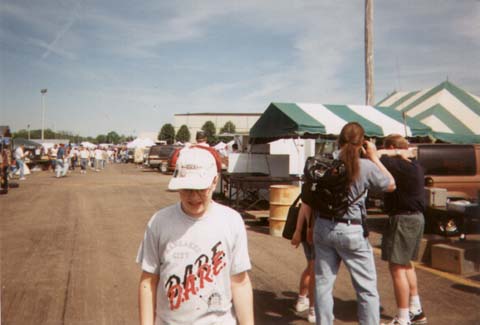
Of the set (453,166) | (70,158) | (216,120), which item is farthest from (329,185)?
(216,120)

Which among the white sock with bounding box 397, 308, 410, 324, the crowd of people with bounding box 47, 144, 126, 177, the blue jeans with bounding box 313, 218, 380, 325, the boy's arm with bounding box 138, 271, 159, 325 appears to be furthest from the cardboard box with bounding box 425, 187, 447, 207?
the crowd of people with bounding box 47, 144, 126, 177

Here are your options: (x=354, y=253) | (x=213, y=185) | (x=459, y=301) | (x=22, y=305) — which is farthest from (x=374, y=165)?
(x=22, y=305)

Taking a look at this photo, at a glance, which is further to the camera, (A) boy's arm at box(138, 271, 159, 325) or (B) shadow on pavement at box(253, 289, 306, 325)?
(B) shadow on pavement at box(253, 289, 306, 325)

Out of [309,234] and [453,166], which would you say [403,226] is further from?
[453,166]

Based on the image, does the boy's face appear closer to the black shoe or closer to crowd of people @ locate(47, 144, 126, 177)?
the black shoe

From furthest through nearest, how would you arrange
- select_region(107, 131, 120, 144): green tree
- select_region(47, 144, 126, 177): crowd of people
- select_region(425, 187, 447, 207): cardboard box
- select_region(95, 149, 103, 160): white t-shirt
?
select_region(107, 131, 120, 144): green tree
select_region(95, 149, 103, 160): white t-shirt
select_region(47, 144, 126, 177): crowd of people
select_region(425, 187, 447, 207): cardboard box

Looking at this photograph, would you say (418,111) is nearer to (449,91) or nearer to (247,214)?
(449,91)

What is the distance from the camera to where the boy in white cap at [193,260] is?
1.93m

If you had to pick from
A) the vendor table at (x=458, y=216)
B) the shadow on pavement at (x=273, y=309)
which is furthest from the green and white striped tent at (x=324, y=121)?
the shadow on pavement at (x=273, y=309)

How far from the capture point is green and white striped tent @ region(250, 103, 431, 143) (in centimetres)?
982

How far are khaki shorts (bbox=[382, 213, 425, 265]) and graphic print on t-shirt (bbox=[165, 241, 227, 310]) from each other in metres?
2.58

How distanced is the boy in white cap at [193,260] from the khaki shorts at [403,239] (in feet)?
7.97

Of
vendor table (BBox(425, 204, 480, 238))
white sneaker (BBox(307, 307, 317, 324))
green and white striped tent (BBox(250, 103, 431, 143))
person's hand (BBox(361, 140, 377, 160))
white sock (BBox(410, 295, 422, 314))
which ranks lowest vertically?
white sneaker (BBox(307, 307, 317, 324))

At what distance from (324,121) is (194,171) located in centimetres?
854
